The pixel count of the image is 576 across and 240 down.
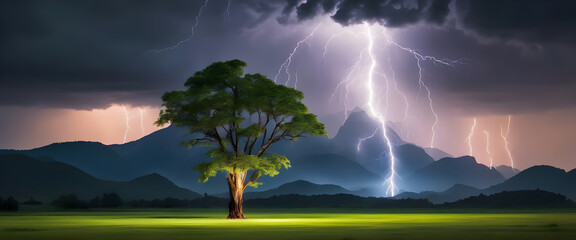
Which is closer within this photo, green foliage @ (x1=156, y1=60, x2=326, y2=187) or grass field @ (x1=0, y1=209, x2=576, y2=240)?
grass field @ (x1=0, y1=209, x2=576, y2=240)

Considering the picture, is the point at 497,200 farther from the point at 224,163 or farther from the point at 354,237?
the point at 354,237

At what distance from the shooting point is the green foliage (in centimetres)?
5531

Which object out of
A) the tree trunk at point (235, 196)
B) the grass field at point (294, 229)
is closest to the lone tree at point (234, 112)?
the tree trunk at point (235, 196)

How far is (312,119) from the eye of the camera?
5684 cm

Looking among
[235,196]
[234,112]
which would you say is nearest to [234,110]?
[234,112]

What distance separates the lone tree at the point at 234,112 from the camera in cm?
5528

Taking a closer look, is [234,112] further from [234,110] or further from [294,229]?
[294,229]

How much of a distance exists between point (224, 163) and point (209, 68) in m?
7.51

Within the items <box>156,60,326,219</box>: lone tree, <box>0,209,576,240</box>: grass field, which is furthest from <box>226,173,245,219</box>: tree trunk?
<box>0,209,576,240</box>: grass field

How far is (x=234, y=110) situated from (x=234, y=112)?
0.32m

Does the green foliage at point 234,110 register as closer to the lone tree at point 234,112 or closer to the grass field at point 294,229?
the lone tree at point 234,112

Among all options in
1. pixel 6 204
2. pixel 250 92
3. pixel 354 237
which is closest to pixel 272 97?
pixel 250 92

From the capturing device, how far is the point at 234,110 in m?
55.9

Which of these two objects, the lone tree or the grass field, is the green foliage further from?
the grass field
